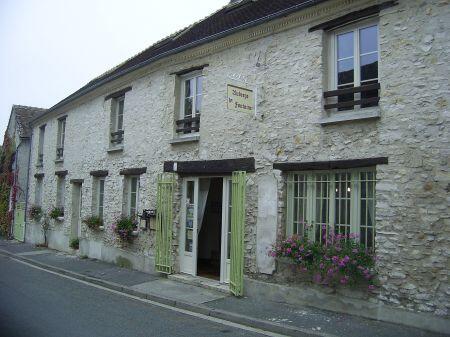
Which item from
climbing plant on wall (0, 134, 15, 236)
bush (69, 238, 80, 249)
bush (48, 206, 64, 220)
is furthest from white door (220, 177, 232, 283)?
climbing plant on wall (0, 134, 15, 236)

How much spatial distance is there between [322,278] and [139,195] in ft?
20.2

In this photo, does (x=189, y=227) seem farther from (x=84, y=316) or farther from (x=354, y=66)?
(x=354, y=66)

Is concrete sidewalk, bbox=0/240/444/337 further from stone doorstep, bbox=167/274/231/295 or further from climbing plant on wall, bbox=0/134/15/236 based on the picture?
climbing plant on wall, bbox=0/134/15/236

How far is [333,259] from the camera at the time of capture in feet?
21.9

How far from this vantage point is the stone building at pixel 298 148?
20.0 feet

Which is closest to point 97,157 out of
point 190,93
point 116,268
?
point 116,268

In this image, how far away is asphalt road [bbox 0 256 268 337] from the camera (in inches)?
237

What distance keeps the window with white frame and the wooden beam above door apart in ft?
6.68

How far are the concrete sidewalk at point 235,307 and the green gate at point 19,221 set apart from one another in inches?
331

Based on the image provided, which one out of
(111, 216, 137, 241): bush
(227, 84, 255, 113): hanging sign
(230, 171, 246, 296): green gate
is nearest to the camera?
(227, 84, 255, 113): hanging sign

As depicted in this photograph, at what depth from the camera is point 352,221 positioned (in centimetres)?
701

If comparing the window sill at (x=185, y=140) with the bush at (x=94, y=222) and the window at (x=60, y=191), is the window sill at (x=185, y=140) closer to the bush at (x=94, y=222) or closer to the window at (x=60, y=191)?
the bush at (x=94, y=222)

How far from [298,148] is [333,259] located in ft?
6.90

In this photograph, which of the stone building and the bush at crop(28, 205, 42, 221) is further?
the bush at crop(28, 205, 42, 221)
